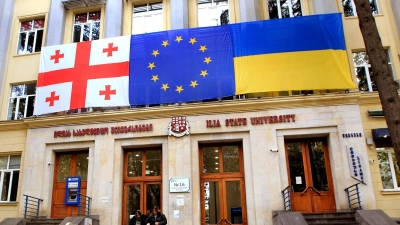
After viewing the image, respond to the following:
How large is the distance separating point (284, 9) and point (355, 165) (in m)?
8.20

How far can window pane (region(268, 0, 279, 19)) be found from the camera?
17156 mm

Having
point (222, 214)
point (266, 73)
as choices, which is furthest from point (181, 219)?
point (266, 73)

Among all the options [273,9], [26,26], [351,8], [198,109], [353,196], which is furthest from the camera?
[26,26]

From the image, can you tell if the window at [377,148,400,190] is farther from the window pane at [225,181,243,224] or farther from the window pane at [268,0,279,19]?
the window pane at [268,0,279,19]

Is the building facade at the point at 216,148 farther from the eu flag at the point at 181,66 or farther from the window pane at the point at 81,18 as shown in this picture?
the window pane at the point at 81,18

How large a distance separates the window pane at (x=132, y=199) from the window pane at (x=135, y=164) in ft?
1.81

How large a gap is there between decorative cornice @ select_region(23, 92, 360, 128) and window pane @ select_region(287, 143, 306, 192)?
73.9 inches

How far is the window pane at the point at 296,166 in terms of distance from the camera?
1452 centimetres

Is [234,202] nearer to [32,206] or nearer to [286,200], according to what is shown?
[286,200]

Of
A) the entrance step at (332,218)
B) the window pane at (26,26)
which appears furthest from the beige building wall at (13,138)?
the entrance step at (332,218)

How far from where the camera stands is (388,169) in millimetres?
14031

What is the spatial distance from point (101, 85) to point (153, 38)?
3.30m

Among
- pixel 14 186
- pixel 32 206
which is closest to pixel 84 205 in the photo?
pixel 32 206

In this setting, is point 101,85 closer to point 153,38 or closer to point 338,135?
point 153,38
